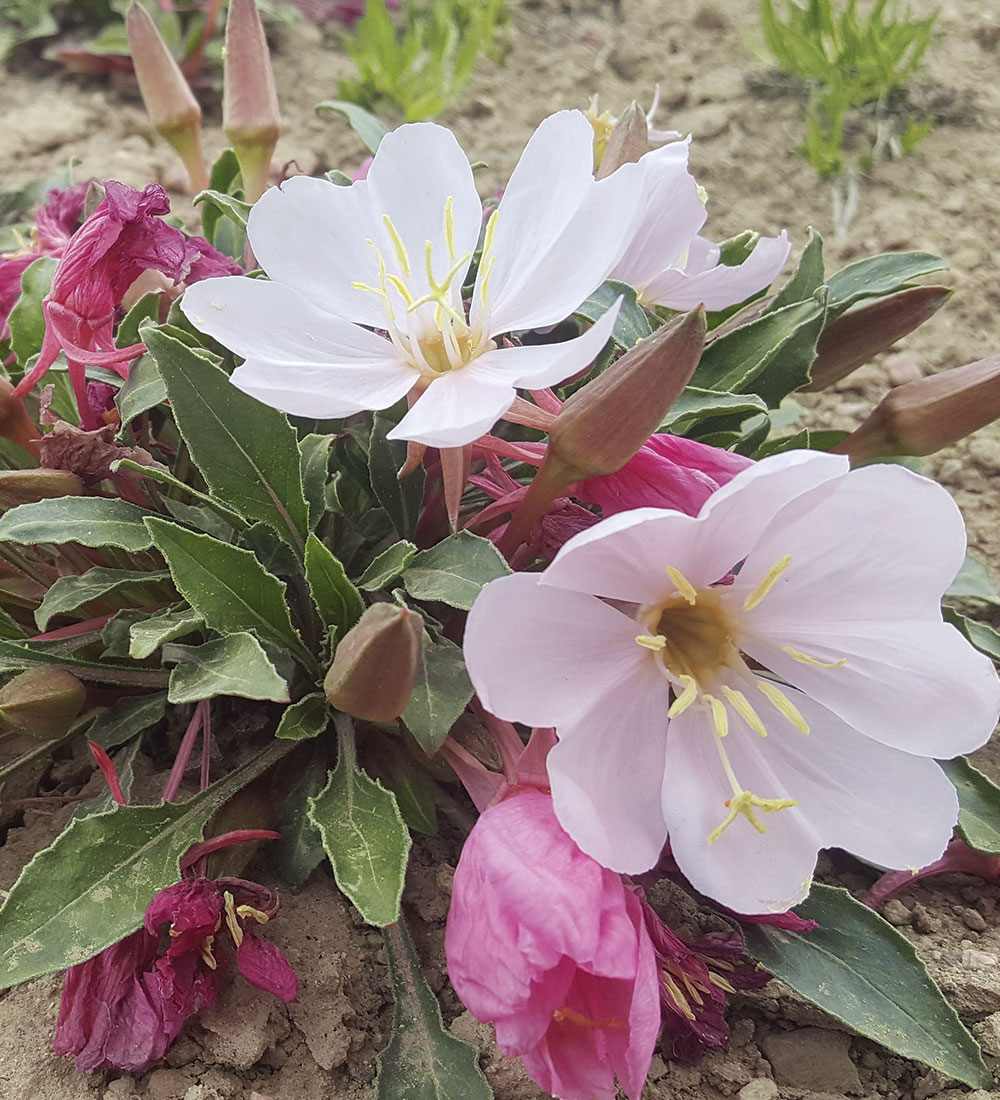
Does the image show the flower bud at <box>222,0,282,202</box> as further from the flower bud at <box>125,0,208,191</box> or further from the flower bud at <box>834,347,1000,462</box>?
the flower bud at <box>834,347,1000,462</box>

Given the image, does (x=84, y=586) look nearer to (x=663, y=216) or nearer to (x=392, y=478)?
(x=392, y=478)

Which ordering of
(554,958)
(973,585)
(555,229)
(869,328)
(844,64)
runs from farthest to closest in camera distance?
(844,64) → (973,585) → (869,328) → (555,229) → (554,958)

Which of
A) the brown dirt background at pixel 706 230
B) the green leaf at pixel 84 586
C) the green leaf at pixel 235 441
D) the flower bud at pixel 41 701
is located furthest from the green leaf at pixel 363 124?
the flower bud at pixel 41 701

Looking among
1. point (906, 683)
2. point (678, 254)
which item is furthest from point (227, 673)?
point (678, 254)

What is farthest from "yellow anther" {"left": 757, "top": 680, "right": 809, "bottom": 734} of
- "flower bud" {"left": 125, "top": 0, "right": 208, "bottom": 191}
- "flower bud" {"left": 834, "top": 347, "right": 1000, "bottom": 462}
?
"flower bud" {"left": 125, "top": 0, "right": 208, "bottom": 191}

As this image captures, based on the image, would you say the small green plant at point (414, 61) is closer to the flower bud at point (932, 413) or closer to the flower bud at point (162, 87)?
the flower bud at point (162, 87)

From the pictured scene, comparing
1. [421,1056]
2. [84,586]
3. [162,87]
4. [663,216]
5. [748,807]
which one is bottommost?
[421,1056]

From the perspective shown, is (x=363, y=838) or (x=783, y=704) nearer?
(x=783, y=704)
